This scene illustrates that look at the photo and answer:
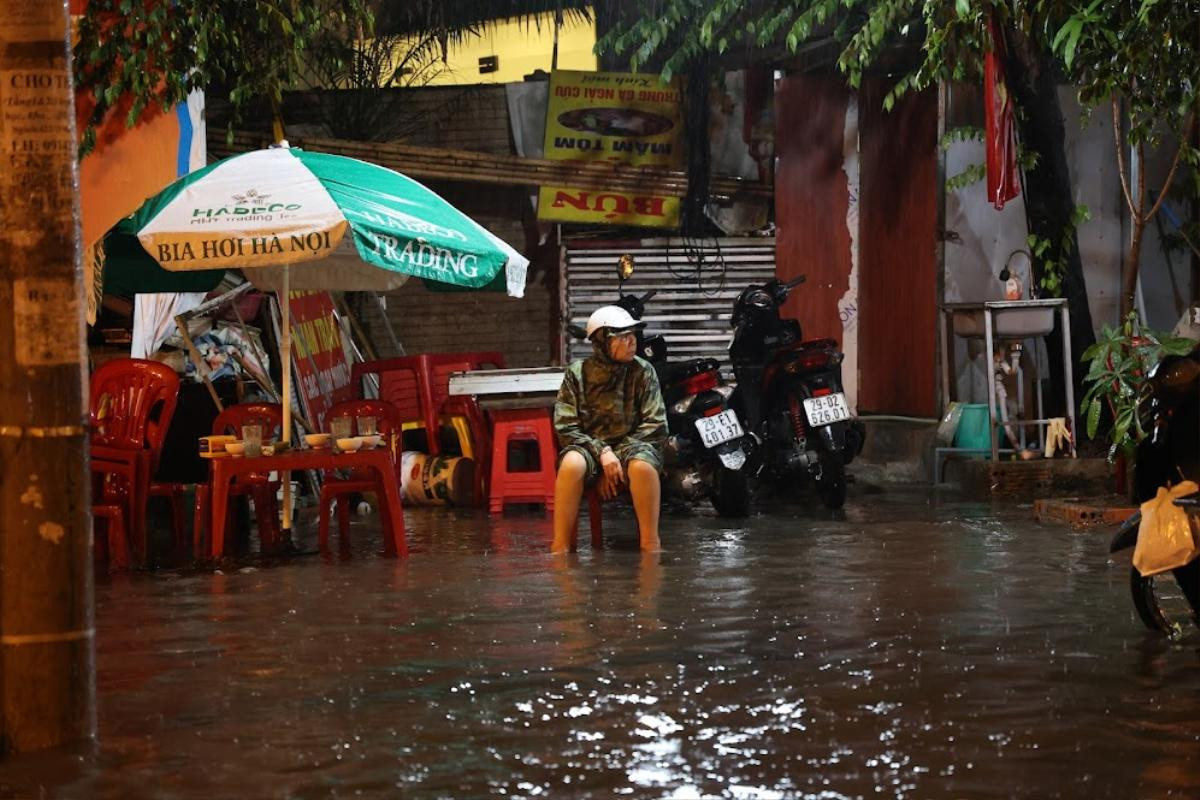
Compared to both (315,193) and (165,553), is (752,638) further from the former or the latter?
(165,553)

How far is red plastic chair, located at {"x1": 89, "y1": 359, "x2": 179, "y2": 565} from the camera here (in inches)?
393

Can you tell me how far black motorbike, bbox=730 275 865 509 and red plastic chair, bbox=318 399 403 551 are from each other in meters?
2.81

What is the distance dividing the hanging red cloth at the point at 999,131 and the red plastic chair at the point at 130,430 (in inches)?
274

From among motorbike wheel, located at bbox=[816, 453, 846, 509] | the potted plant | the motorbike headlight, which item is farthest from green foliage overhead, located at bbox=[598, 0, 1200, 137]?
motorbike wheel, located at bbox=[816, 453, 846, 509]

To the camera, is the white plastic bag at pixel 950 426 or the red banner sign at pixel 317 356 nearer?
the red banner sign at pixel 317 356

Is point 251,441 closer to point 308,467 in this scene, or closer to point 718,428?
point 308,467

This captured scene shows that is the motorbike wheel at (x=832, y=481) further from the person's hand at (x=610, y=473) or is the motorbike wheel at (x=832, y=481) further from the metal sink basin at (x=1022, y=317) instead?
the person's hand at (x=610, y=473)

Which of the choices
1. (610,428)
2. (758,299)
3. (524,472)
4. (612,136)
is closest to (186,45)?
(610,428)

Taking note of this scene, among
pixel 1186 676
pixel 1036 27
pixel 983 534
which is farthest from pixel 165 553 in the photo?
pixel 1036 27

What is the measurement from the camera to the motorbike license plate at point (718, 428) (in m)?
11.8

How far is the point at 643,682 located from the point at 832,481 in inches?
270

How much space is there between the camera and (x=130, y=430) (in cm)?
1011

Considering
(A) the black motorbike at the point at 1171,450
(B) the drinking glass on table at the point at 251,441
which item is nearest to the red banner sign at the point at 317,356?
(B) the drinking glass on table at the point at 251,441

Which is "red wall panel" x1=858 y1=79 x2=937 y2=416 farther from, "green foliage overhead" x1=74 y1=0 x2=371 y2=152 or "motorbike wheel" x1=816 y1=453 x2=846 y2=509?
"green foliage overhead" x1=74 y1=0 x2=371 y2=152
